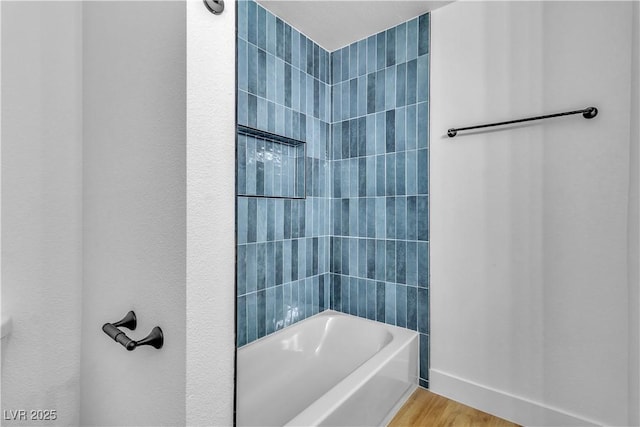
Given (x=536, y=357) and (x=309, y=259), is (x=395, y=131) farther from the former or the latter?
(x=536, y=357)

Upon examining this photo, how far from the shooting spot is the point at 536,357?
5.19ft

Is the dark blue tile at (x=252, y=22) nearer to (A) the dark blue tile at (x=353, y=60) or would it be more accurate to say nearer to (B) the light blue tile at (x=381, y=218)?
(A) the dark blue tile at (x=353, y=60)

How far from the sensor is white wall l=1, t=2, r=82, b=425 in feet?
2.75

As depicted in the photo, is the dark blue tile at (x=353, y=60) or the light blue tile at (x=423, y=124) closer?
the light blue tile at (x=423, y=124)

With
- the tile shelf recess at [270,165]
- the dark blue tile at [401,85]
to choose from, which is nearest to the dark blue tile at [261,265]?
the tile shelf recess at [270,165]

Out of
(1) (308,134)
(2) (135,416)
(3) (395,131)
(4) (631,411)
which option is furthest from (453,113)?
(2) (135,416)

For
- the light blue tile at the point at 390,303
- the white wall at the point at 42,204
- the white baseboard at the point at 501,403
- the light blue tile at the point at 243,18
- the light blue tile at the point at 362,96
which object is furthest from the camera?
the light blue tile at the point at 362,96

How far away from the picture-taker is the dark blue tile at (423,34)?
1.94 m

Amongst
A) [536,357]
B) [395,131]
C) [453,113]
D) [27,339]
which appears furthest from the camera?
[395,131]

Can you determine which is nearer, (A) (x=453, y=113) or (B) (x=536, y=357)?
(B) (x=536, y=357)

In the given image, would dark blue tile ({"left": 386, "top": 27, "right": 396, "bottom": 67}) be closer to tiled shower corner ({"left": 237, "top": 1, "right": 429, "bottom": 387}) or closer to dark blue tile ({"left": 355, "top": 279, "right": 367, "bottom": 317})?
tiled shower corner ({"left": 237, "top": 1, "right": 429, "bottom": 387})

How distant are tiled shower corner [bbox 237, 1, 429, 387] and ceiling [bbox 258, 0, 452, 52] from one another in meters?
0.06

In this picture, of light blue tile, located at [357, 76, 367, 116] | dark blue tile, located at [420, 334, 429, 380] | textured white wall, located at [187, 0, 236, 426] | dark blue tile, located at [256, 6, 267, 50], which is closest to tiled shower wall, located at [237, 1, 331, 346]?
dark blue tile, located at [256, 6, 267, 50]

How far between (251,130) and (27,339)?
128 cm
